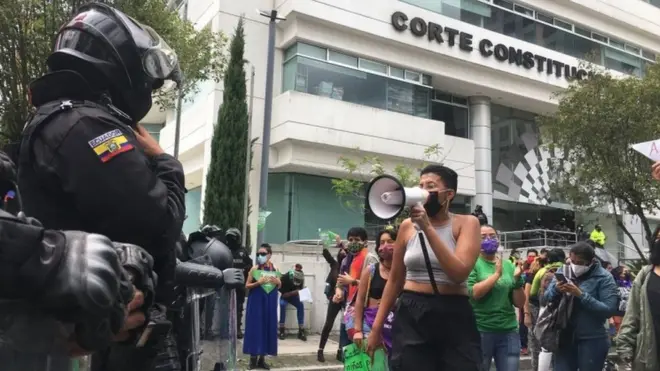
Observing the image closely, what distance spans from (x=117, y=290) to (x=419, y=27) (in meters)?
19.8

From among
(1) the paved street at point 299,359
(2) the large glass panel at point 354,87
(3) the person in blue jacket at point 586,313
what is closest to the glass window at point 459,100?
(2) the large glass panel at point 354,87

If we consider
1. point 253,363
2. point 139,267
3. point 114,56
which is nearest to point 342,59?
point 253,363

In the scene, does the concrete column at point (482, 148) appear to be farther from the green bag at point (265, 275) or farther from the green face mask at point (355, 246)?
the green face mask at point (355, 246)

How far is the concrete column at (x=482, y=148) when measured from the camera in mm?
22312

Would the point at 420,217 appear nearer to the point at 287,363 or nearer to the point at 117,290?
the point at 117,290

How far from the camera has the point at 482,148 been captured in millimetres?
22609

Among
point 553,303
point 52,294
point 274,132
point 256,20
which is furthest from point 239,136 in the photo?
point 52,294

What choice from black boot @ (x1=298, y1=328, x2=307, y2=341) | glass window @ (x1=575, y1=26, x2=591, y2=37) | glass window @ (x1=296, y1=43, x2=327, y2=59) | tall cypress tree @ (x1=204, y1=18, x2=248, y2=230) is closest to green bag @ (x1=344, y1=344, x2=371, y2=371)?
black boot @ (x1=298, y1=328, x2=307, y2=341)

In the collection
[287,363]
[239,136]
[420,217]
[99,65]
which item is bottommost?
[287,363]

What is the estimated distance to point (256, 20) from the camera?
727 inches

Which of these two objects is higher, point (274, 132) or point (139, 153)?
point (274, 132)

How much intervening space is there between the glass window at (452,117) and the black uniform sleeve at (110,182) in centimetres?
2093

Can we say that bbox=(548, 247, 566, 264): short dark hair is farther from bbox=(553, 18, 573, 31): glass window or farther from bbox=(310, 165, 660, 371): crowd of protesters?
bbox=(553, 18, 573, 31): glass window

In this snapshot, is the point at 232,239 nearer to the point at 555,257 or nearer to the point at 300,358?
the point at 555,257
